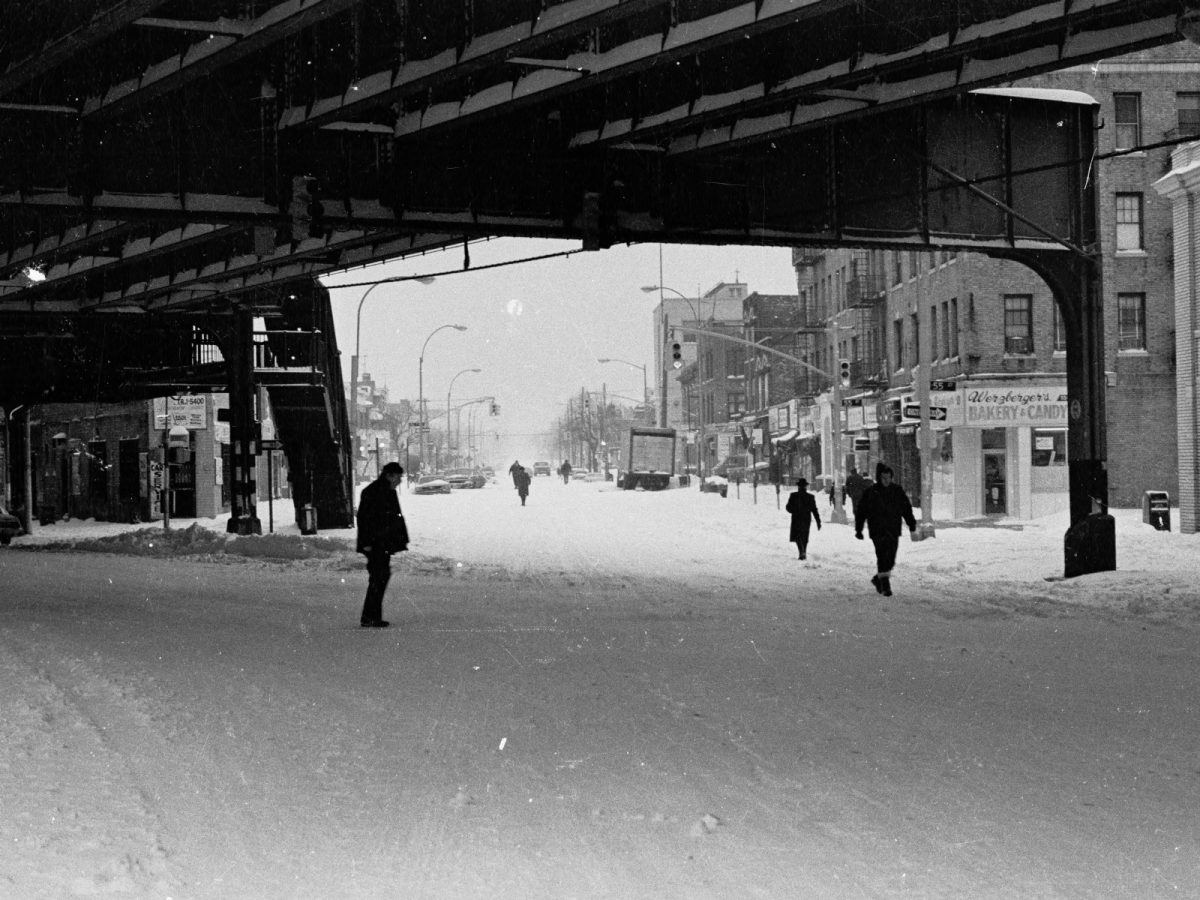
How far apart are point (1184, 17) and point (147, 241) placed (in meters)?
16.8

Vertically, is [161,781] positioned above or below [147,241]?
below

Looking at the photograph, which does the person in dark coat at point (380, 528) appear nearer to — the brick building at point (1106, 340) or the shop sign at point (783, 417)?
the brick building at point (1106, 340)

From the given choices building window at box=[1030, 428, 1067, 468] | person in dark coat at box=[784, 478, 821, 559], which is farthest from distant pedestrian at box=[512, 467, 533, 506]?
person in dark coat at box=[784, 478, 821, 559]

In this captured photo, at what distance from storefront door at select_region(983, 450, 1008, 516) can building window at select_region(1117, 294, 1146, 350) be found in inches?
195

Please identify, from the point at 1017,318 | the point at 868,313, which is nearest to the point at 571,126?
the point at 1017,318

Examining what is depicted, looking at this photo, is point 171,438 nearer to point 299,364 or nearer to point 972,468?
point 299,364

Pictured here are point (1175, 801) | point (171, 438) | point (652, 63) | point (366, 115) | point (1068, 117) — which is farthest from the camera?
point (171, 438)

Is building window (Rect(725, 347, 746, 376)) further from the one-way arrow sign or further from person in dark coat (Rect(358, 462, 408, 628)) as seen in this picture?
person in dark coat (Rect(358, 462, 408, 628))

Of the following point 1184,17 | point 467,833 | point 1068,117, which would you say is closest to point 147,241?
point 1068,117

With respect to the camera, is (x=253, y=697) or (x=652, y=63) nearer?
(x=253, y=697)

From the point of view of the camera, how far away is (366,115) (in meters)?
17.8

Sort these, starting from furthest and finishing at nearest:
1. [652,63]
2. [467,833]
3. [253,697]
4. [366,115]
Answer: [366,115] → [652,63] → [253,697] → [467,833]

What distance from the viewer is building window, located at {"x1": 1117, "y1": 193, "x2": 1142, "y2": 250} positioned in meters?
44.8

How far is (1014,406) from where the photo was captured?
4497cm
